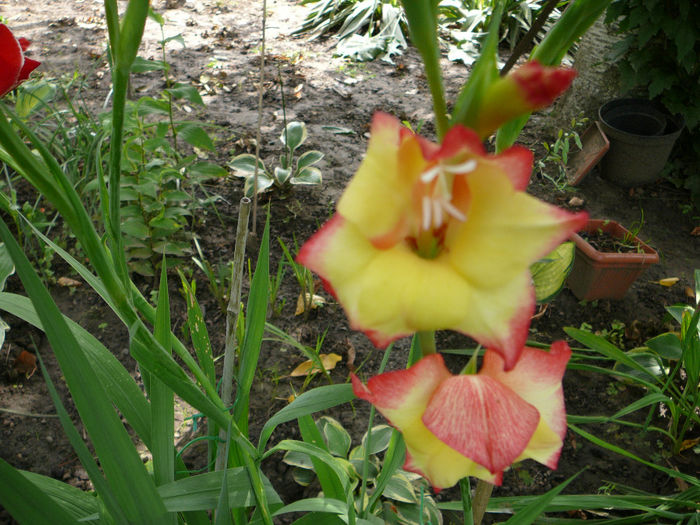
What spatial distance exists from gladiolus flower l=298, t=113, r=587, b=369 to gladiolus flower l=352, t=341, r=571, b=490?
7cm

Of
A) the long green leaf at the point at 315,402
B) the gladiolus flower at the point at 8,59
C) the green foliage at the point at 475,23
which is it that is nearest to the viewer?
the gladiolus flower at the point at 8,59

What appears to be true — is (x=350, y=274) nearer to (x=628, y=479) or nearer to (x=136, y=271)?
(x=628, y=479)

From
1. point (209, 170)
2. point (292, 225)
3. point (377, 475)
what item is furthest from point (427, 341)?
point (292, 225)

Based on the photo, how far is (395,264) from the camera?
355 millimetres

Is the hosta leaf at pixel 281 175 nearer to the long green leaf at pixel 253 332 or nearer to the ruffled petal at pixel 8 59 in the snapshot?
the long green leaf at pixel 253 332

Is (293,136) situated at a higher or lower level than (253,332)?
lower

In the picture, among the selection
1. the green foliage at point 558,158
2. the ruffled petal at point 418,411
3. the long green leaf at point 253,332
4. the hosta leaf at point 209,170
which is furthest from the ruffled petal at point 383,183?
the green foliage at point 558,158

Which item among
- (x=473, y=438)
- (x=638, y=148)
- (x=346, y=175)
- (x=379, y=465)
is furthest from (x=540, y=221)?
(x=638, y=148)

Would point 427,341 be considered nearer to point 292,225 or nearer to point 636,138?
point 292,225

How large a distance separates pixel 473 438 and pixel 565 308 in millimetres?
2071

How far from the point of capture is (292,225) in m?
2.53

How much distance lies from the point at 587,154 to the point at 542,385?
9.62ft

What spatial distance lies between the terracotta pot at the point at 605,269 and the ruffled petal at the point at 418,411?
1.96 m

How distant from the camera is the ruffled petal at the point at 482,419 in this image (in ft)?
1.28
